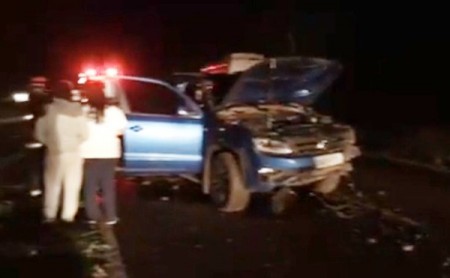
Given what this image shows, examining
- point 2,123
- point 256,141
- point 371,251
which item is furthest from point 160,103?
point 2,123

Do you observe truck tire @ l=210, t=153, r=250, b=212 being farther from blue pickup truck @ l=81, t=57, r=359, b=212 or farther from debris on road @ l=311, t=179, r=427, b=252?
debris on road @ l=311, t=179, r=427, b=252

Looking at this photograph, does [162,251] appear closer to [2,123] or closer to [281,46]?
[2,123]

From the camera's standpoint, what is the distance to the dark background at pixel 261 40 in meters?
30.3

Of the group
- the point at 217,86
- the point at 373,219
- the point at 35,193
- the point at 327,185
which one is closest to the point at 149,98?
the point at 217,86

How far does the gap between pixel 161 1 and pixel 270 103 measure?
1281 inches

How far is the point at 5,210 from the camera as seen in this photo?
48.3 ft

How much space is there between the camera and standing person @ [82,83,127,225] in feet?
44.1

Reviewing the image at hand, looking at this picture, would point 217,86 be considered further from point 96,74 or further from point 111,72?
point 96,74

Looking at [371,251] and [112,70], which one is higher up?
[112,70]

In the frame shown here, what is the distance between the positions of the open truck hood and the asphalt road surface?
135 centimetres

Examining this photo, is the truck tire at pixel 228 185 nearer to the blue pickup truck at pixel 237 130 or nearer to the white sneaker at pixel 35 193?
the blue pickup truck at pixel 237 130

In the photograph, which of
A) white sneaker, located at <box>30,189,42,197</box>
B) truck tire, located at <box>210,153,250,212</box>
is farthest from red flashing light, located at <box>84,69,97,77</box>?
truck tire, located at <box>210,153,250,212</box>

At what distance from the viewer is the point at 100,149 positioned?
13477 mm

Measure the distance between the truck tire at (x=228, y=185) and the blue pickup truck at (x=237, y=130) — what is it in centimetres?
1
